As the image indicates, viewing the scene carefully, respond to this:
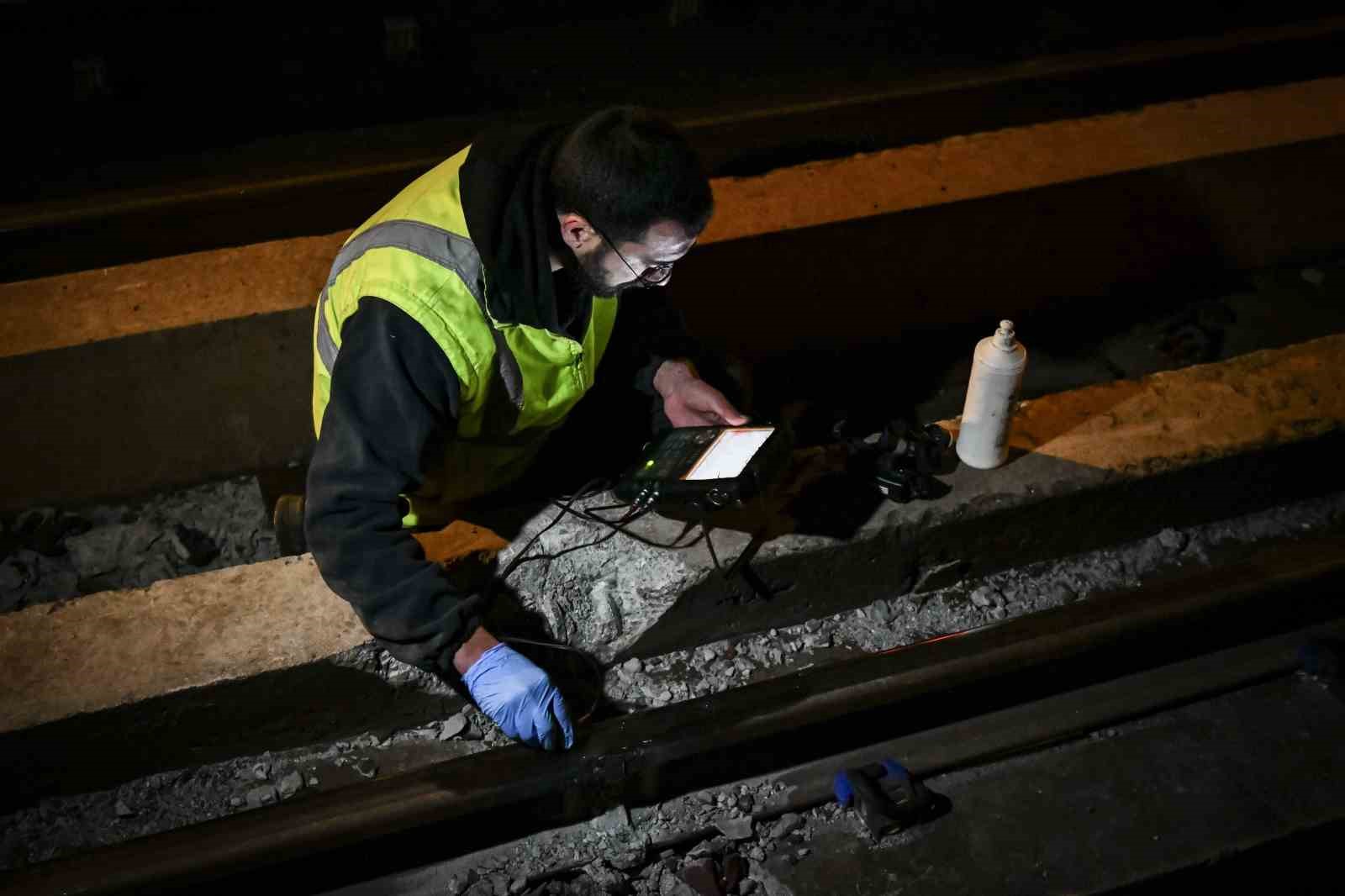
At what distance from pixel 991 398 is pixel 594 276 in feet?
4.33

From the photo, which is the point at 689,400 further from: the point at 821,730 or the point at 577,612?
the point at 821,730

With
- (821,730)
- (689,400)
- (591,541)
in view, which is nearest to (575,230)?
(689,400)

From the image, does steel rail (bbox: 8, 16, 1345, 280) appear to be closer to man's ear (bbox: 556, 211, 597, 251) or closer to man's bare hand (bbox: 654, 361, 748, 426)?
man's bare hand (bbox: 654, 361, 748, 426)

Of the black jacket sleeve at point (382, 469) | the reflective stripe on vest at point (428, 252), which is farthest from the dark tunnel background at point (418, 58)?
the black jacket sleeve at point (382, 469)

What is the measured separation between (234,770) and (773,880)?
164cm

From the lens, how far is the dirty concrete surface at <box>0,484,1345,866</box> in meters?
3.47

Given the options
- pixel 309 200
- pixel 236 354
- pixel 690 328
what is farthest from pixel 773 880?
pixel 309 200

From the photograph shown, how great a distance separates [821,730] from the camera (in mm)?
3635

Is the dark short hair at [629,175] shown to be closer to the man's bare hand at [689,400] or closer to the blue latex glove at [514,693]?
the man's bare hand at [689,400]

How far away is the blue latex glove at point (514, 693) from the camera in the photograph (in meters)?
3.19

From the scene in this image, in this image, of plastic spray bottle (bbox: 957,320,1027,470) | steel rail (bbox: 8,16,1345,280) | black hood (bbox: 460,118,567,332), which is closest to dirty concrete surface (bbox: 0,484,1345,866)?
plastic spray bottle (bbox: 957,320,1027,470)

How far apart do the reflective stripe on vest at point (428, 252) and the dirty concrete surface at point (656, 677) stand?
3.15 feet

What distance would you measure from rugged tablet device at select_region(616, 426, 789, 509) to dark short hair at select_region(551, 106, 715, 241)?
28.1 inches

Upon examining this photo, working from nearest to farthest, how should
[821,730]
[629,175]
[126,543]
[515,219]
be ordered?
[629,175] < [515,219] < [821,730] < [126,543]
